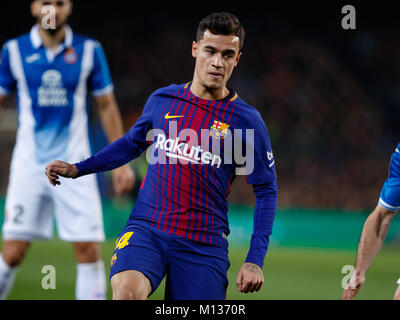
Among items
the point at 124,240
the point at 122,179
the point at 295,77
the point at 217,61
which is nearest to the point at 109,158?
the point at 124,240

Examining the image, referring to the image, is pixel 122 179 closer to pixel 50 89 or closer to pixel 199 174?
pixel 50 89

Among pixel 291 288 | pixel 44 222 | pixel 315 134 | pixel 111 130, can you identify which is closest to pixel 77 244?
pixel 44 222

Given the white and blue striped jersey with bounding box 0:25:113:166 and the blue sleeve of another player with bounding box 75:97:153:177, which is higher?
the white and blue striped jersey with bounding box 0:25:113:166

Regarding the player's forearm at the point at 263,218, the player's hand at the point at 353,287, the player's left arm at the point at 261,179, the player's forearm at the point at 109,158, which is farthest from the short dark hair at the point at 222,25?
the player's hand at the point at 353,287

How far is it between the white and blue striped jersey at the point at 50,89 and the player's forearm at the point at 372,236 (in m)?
2.56

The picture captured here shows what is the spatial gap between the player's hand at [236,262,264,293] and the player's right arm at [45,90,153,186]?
97 centimetres

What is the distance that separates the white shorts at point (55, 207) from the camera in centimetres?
527

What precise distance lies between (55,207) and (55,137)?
542 mm

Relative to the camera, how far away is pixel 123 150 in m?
3.97

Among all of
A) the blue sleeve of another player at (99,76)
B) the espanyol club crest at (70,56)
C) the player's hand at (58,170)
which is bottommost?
the player's hand at (58,170)

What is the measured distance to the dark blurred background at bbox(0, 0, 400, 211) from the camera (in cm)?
1514

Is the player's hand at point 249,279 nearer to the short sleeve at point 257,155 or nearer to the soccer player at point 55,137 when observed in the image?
the short sleeve at point 257,155

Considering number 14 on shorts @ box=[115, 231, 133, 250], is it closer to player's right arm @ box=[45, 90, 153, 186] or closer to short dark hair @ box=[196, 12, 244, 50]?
player's right arm @ box=[45, 90, 153, 186]

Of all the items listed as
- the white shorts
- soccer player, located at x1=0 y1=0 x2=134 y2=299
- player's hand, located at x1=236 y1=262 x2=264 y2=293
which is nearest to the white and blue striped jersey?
soccer player, located at x1=0 y1=0 x2=134 y2=299
